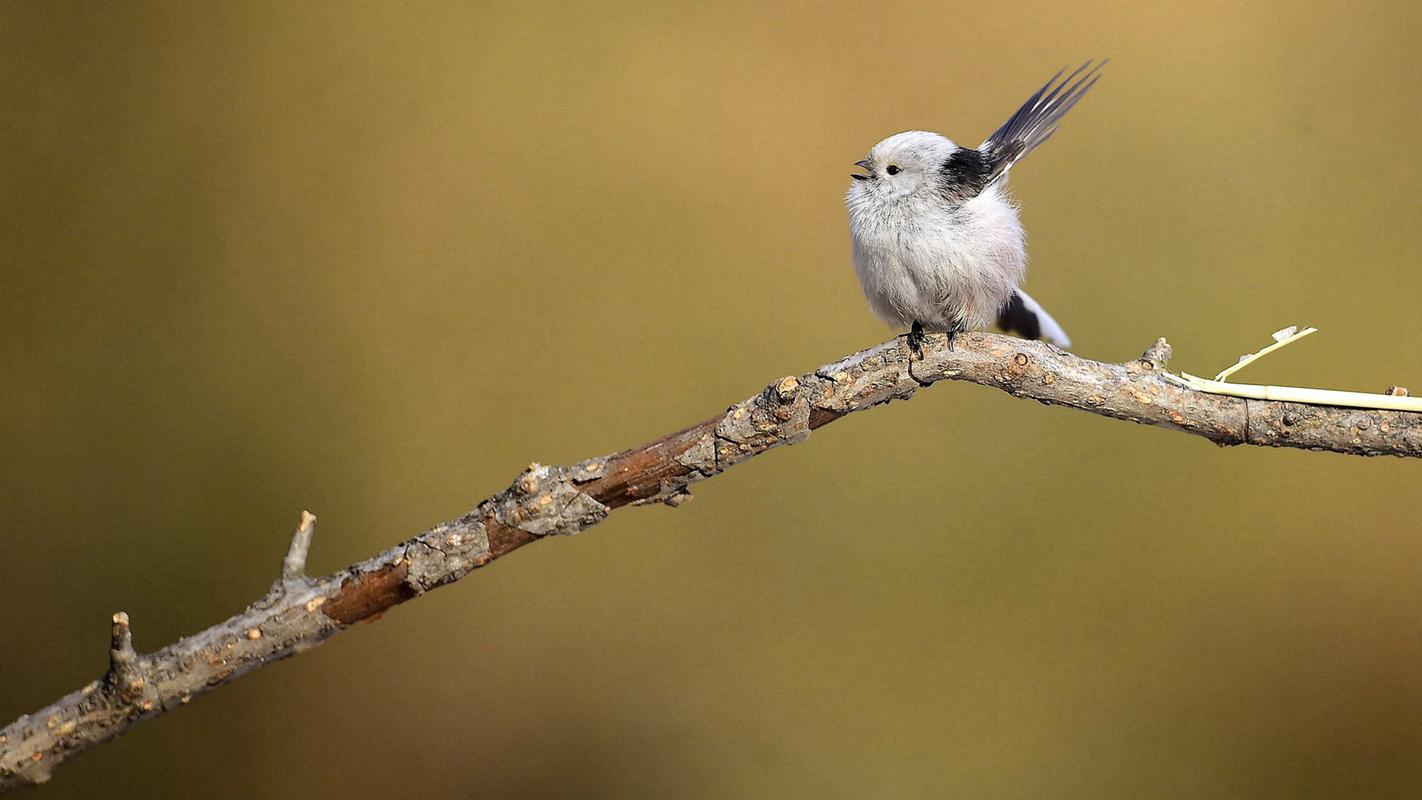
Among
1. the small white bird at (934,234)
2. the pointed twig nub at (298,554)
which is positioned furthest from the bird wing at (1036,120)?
the pointed twig nub at (298,554)

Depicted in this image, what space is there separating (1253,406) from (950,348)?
1.19 feet

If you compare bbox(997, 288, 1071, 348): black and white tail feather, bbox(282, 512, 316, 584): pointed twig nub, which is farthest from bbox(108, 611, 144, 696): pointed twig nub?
bbox(997, 288, 1071, 348): black and white tail feather

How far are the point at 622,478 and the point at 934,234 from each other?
0.51 m

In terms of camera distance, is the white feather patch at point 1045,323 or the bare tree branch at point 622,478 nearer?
the bare tree branch at point 622,478

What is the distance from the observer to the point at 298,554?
130 cm

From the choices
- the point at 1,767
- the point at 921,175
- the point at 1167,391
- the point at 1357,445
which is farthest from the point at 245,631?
the point at 1357,445

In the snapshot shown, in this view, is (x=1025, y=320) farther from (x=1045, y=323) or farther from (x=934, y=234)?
(x=934, y=234)

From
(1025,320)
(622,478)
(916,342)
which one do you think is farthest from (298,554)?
(1025,320)

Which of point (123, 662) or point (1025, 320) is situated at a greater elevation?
point (1025, 320)

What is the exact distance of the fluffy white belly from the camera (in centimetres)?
128

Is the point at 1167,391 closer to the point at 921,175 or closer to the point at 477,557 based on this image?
the point at 921,175

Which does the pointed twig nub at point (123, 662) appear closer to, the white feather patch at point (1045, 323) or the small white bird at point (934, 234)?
the small white bird at point (934, 234)

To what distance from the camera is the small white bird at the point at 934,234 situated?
129 cm

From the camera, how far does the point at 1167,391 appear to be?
1195 mm
